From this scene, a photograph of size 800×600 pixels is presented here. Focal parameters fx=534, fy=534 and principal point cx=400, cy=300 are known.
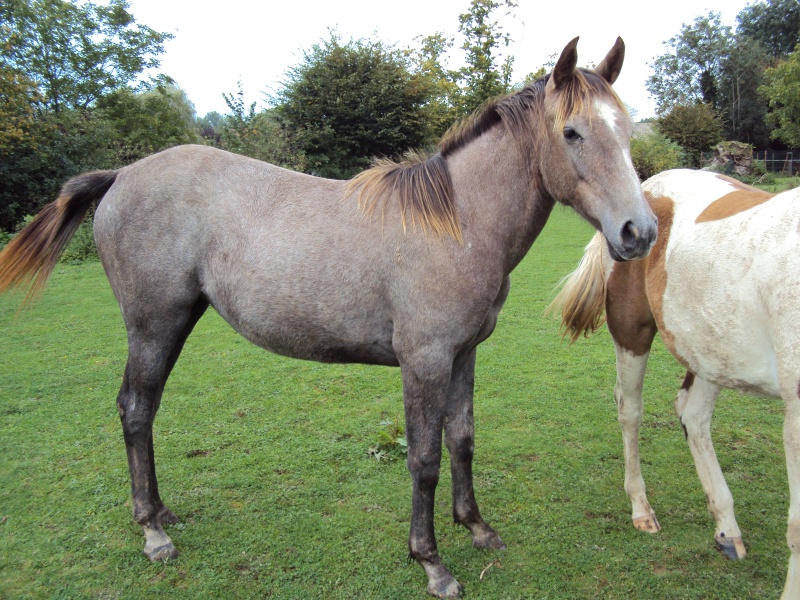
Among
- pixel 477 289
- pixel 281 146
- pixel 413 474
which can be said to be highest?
pixel 281 146

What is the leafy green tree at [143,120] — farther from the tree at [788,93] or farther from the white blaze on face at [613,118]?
the tree at [788,93]

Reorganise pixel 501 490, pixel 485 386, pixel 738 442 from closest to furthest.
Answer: pixel 501 490, pixel 738 442, pixel 485 386

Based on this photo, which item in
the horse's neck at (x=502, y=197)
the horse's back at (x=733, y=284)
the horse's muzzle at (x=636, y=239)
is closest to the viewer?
the horse's muzzle at (x=636, y=239)

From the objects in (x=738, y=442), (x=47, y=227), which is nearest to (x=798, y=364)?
(x=738, y=442)

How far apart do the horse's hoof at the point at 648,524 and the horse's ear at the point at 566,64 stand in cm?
243

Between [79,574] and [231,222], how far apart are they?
77.7 inches

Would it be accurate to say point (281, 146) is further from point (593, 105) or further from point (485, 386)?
point (593, 105)

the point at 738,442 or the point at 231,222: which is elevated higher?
the point at 231,222

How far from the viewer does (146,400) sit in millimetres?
2936

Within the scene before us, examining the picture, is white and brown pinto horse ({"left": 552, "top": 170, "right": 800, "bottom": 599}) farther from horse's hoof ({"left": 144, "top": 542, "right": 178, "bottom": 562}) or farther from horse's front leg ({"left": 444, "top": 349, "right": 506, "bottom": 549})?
horse's hoof ({"left": 144, "top": 542, "right": 178, "bottom": 562})

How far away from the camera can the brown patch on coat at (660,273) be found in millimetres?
2869

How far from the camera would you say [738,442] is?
156 inches

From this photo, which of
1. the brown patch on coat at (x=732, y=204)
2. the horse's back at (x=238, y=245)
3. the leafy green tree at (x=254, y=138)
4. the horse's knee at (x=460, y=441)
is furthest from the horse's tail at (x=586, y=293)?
the leafy green tree at (x=254, y=138)

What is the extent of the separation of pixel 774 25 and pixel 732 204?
58712mm
